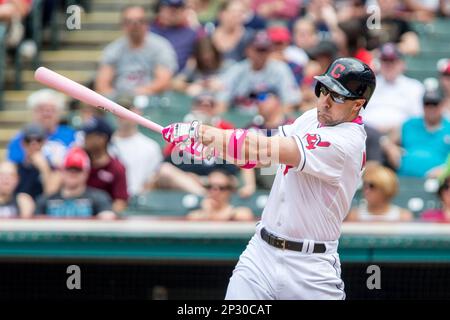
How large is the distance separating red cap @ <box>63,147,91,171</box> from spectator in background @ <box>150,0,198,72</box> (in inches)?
78.2

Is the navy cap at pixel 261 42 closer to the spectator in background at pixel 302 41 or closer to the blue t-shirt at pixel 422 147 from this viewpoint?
the spectator in background at pixel 302 41

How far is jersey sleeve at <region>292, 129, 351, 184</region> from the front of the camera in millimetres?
5645

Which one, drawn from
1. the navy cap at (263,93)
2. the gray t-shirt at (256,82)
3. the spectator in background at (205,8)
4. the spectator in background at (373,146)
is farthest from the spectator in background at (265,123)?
the spectator in background at (205,8)

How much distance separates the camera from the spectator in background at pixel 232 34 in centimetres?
1056

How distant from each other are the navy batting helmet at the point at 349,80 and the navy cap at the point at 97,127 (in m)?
3.59

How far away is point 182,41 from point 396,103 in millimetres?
2112

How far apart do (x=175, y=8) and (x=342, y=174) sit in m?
5.11

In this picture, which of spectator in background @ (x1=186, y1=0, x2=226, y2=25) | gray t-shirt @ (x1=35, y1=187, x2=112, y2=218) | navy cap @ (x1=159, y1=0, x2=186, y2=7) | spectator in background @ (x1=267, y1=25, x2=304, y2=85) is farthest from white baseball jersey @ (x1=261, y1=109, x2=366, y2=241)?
spectator in background @ (x1=186, y1=0, x2=226, y2=25)

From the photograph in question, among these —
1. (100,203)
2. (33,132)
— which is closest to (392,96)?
(100,203)

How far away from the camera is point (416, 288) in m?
7.81

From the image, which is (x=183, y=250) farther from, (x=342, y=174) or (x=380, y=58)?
(x=380, y=58)

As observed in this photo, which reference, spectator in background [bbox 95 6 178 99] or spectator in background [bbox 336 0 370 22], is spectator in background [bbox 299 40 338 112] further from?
spectator in background [bbox 95 6 178 99]

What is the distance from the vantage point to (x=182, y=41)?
34.7ft
